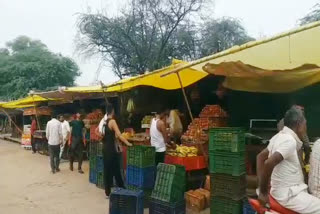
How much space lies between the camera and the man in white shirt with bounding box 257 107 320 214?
3.45 meters

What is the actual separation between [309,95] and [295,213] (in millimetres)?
4450

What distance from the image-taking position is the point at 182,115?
36.8 feet

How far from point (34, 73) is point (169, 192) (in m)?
33.4

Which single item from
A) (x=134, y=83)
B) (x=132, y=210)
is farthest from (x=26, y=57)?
(x=132, y=210)

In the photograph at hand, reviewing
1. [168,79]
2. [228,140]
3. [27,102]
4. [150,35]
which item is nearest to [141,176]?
[228,140]

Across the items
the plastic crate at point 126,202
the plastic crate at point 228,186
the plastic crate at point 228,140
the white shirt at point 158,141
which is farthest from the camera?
the white shirt at point 158,141

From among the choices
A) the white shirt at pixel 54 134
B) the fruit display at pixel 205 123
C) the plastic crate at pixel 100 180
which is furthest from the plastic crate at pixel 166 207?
the white shirt at pixel 54 134

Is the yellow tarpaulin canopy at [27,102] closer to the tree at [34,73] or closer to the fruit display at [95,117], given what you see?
the fruit display at [95,117]

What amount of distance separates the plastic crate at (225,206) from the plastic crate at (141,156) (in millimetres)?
1662

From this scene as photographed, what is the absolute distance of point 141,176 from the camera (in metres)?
7.24

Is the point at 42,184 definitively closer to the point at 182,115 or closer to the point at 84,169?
the point at 84,169

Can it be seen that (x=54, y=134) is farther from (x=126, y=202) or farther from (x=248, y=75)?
(x=248, y=75)

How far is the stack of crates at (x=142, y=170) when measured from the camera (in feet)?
23.9

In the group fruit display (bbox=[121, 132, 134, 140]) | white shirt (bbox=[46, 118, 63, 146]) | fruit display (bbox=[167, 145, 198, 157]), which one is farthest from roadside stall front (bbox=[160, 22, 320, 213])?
white shirt (bbox=[46, 118, 63, 146])
